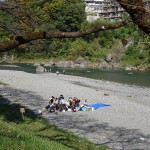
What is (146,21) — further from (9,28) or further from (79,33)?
(9,28)

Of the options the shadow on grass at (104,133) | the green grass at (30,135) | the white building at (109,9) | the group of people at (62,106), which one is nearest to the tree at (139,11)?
the white building at (109,9)

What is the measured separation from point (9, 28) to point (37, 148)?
3858mm

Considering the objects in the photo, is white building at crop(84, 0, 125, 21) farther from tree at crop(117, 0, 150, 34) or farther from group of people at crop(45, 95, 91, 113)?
group of people at crop(45, 95, 91, 113)

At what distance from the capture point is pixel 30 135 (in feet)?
26.9

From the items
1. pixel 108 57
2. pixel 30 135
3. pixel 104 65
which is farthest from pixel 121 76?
pixel 30 135

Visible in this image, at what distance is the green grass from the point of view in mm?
6424

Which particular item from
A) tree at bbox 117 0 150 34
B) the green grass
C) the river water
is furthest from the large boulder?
tree at bbox 117 0 150 34

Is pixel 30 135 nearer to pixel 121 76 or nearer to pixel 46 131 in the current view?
pixel 46 131

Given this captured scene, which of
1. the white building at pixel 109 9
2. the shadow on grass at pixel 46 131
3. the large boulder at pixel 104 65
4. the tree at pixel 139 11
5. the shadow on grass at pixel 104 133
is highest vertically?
the white building at pixel 109 9

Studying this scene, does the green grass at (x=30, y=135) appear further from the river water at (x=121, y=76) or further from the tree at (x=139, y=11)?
the river water at (x=121, y=76)

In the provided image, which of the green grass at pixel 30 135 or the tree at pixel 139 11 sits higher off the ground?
the tree at pixel 139 11

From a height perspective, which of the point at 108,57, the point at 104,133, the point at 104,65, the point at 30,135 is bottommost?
the point at 104,133

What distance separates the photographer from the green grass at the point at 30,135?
6.42 m

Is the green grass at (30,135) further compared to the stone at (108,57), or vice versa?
the stone at (108,57)
